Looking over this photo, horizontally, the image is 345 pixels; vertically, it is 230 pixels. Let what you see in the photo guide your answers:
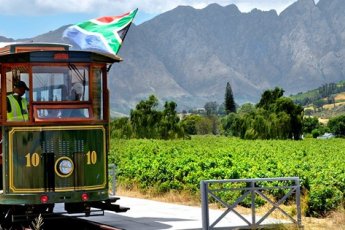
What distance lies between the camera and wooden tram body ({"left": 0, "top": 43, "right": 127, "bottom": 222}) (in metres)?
13.0

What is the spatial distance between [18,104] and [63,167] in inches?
A: 57.1

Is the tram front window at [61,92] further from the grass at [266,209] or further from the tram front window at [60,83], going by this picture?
the grass at [266,209]

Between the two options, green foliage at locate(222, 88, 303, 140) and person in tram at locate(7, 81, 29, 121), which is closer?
person in tram at locate(7, 81, 29, 121)

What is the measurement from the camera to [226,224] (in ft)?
46.1

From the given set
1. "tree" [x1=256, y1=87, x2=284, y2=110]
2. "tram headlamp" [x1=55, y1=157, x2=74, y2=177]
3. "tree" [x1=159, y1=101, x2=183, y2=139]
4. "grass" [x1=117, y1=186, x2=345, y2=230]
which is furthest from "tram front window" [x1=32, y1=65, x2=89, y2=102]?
"tree" [x1=256, y1=87, x2=284, y2=110]

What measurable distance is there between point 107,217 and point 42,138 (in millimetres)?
4525

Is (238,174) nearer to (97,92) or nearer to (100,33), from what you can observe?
(100,33)

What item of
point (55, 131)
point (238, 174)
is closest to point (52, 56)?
point (55, 131)

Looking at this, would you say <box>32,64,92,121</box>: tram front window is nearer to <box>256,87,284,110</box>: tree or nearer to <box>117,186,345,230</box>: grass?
<box>117,186,345,230</box>: grass

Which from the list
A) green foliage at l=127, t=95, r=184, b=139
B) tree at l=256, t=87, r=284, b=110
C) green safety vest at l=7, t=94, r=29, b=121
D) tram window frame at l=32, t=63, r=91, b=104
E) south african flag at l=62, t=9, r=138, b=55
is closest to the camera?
green safety vest at l=7, t=94, r=29, b=121

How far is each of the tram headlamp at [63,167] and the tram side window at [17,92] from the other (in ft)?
3.47

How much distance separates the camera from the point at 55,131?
1314cm

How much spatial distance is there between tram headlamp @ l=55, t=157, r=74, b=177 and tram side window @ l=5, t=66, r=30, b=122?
1.06 metres

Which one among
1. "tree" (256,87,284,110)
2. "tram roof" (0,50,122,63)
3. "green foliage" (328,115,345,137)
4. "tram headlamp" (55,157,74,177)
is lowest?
"tram headlamp" (55,157,74,177)
